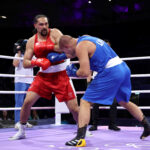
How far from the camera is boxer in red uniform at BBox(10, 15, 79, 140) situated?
2.71 metres

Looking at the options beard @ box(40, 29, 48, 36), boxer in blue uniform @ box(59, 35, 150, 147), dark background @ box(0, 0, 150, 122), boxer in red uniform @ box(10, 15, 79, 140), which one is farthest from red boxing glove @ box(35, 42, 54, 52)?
dark background @ box(0, 0, 150, 122)

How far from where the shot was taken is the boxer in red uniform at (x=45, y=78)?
271 cm

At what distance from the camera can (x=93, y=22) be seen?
9.45 m

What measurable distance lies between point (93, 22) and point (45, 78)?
6.97 meters

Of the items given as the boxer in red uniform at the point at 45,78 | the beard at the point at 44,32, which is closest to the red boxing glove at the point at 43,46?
the boxer in red uniform at the point at 45,78

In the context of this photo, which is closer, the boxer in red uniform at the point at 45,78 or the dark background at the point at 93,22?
the boxer in red uniform at the point at 45,78

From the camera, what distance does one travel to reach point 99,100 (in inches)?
90.1

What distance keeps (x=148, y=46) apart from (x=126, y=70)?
771 cm

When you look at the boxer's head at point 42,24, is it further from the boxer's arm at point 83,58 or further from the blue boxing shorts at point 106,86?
the blue boxing shorts at point 106,86

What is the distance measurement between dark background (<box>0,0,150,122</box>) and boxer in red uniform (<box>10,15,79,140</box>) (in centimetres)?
559

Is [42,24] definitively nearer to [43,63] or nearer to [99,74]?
[43,63]

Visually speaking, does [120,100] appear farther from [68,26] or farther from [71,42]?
[68,26]

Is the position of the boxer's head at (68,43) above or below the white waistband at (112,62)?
above

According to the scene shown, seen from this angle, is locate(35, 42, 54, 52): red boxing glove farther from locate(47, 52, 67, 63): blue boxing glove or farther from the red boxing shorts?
the red boxing shorts
